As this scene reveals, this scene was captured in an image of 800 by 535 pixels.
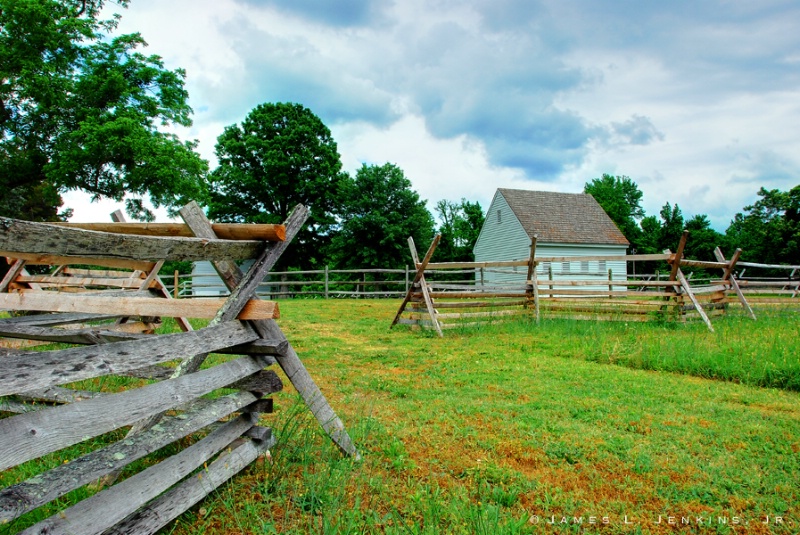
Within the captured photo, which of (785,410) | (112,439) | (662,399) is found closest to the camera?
(112,439)

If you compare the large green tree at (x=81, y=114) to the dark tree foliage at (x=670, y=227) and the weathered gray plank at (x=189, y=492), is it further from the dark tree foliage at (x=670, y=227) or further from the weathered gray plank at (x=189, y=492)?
the dark tree foliage at (x=670, y=227)

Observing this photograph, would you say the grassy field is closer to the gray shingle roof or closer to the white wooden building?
the white wooden building

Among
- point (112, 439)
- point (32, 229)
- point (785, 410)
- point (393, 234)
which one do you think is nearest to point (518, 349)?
point (785, 410)

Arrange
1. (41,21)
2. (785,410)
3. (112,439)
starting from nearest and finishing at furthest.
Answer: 1. (112,439)
2. (785,410)
3. (41,21)

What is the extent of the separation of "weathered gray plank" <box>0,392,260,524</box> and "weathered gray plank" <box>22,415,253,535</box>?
0.10m

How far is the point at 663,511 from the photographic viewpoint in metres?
2.83

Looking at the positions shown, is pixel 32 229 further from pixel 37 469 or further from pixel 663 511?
pixel 663 511

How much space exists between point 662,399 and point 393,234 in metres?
23.1

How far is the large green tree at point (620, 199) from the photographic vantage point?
144ft

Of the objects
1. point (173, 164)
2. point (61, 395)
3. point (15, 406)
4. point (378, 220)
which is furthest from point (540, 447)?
point (378, 220)

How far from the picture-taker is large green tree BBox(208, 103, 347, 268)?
94.9 feet

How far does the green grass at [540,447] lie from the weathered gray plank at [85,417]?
633 millimetres

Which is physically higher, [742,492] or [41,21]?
[41,21]

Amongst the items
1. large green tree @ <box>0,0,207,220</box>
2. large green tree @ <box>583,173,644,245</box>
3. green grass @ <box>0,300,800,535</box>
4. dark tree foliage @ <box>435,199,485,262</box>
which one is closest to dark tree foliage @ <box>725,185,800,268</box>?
large green tree @ <box>583,173,644,245</box>
